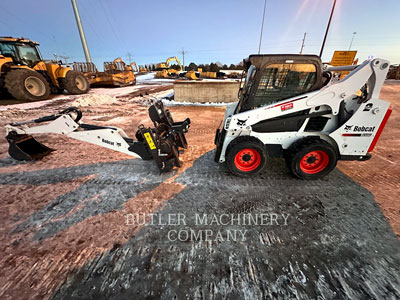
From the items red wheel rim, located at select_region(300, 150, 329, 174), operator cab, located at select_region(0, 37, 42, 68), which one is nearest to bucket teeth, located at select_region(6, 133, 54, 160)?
red wheel rim, located at select_region(300, 150, 329, 174)

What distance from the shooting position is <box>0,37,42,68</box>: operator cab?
333 inches

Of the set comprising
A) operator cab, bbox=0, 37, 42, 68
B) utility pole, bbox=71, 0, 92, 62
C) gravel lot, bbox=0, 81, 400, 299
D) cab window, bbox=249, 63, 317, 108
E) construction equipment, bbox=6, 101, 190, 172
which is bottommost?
gravel lot, bbox=0, 81, 400, 299

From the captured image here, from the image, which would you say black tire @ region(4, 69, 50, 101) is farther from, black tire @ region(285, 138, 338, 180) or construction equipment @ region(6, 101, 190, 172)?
black tire @ region(285, 138, 338, 180)

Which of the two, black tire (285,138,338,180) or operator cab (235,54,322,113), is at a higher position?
operator cab (235,54,322,113)

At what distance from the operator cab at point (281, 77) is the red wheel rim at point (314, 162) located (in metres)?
1.07

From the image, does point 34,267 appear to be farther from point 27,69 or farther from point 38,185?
point 27,69

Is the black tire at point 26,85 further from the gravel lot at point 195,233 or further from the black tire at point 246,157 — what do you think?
the black tire at point 246,157

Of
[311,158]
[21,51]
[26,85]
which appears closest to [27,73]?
[26,85]

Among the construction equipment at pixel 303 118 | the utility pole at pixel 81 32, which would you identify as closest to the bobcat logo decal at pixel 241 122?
the construction equipment at pixel 303 118

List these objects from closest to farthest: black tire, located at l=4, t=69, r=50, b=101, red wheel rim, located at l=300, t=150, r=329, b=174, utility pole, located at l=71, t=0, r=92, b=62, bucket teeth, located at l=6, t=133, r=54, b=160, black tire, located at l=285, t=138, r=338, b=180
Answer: black tire, located at l=285, t=138, r=338, b=180 → red wheel rim, located at l=300, t=150, r=329, b=174 → bucket teeth, located at l=6, t=133, r=54, b=160 → black tire, located at l=4, t=69, r=50, b=101 → utility pole, located at l=71, t=0, r=92, b=62

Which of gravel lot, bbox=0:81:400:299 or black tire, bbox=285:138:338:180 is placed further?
black tire, bbox=285:138:338:180

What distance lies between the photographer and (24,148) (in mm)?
3658

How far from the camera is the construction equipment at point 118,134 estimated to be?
2893 mm

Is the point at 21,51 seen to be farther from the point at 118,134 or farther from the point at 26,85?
the point at 118,134
